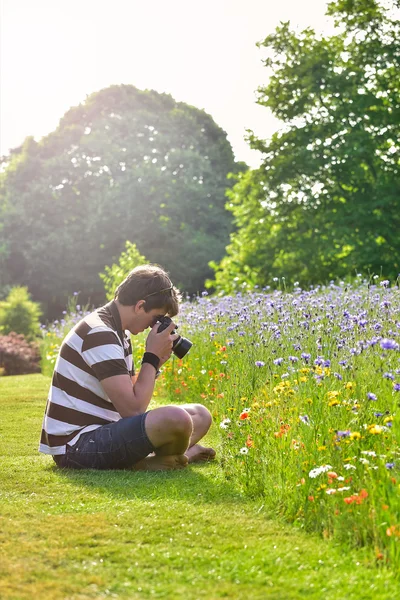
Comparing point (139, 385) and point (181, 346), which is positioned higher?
point (181, 346)

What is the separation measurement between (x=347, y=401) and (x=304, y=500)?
792 mm

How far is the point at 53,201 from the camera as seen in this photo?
31359mm

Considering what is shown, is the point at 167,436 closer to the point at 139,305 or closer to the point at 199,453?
the point at 199,453

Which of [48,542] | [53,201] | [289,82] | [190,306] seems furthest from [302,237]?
[53,201]

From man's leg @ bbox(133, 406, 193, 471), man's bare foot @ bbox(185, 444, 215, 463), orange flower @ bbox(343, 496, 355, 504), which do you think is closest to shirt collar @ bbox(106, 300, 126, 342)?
man's leg @ bbox(133, 406, 193, 471)

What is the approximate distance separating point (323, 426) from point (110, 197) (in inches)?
1057

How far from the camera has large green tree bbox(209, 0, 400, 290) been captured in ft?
54.1

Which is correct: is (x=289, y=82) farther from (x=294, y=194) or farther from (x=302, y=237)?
(x=302, y=237)

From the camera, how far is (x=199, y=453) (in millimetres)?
5398

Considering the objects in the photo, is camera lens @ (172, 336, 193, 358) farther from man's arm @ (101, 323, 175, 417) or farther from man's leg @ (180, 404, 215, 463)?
man's leg @ (180, 404, 215, 463)

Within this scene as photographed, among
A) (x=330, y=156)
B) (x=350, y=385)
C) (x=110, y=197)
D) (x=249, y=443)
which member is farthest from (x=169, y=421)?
(x=110, y=197)

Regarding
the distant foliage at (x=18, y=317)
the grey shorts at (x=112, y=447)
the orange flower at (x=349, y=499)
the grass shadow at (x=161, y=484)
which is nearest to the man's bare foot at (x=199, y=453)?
the grass shadow at (x=161, y=484)

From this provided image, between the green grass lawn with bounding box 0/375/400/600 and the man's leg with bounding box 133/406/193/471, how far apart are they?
0.20 m

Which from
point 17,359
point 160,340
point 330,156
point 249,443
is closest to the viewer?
point 249,443
